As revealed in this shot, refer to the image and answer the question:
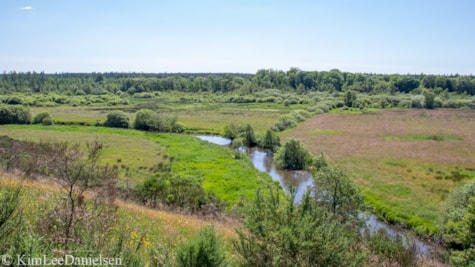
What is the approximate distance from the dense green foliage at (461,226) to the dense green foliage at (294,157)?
1974 centimetres

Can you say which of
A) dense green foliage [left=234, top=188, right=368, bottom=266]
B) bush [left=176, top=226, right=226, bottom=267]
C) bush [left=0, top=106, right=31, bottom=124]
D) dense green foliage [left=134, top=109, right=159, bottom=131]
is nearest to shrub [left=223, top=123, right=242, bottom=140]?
dense green foliage [left=134, top=109, right=159, bottom=131]

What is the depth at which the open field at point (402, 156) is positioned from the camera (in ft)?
92.9

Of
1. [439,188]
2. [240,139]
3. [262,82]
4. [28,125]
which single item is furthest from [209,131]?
[262,82]

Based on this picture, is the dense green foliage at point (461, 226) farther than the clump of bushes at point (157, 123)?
No

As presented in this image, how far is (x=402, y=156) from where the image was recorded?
147 feet

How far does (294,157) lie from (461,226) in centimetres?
2381

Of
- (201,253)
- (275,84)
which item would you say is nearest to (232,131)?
(201,253)

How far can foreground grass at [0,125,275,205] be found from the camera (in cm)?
3300

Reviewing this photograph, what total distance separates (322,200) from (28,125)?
69.0 meters

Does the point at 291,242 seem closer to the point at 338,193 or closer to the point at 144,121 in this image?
the point at 338,193

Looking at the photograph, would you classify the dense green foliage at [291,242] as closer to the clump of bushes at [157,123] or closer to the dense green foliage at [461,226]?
the dense green foliage at [461,226]

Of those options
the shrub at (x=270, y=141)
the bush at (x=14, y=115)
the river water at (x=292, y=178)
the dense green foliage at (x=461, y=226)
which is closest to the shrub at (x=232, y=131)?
the river water at (x=292, y=178)

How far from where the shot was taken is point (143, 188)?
21641 millimetres

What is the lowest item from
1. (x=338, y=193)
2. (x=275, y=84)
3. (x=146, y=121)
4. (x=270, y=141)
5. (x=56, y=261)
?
(x=270, y=141)
